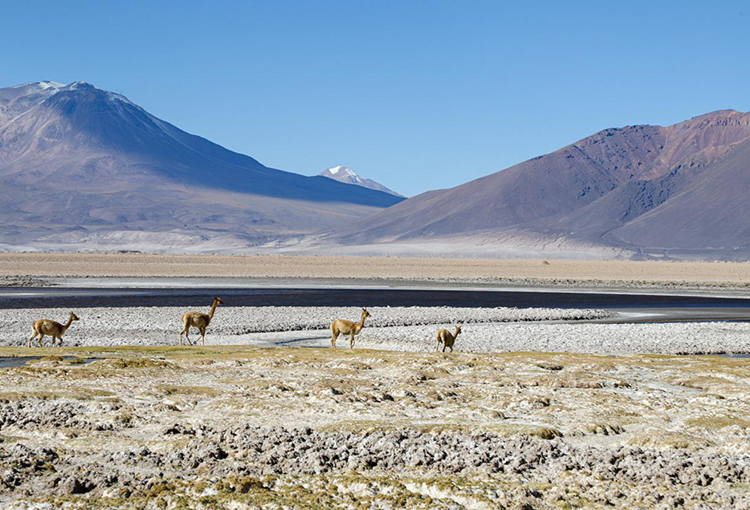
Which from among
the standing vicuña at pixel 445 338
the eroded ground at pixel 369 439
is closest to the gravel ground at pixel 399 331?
the standing vicuña at pixel 445 338

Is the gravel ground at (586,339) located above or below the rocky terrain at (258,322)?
below

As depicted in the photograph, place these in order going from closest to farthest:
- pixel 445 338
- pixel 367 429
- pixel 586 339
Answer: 1. pixel 367 429
2. pixel 445 338
3. pixel 586 339

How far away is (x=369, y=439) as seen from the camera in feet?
31.8

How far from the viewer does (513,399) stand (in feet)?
39.1

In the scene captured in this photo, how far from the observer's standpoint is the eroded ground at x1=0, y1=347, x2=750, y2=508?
8.12 meters

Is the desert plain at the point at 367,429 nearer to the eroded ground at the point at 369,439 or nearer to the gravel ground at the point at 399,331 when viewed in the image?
the eroded ground at the point at 369,439

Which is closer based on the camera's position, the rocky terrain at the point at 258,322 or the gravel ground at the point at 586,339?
the gravel ground at the point at 586,339

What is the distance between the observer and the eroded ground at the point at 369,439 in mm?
8117

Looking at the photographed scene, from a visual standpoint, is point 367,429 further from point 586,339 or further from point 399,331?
point 399,331

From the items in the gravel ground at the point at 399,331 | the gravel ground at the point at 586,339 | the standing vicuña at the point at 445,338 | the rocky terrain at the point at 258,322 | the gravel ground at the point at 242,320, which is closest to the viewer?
the standing vicuña at the point at 445,338

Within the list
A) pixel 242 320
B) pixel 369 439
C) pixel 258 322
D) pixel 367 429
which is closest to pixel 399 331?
pixel 258 322

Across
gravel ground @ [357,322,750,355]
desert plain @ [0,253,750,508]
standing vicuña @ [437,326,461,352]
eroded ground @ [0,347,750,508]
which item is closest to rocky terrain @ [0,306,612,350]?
gravel ground @ [357,322,750,355]

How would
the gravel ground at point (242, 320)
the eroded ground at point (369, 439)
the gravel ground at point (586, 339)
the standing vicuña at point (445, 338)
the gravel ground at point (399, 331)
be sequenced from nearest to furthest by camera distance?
the eroded ground at point (369, 439) < the standing vicuña at point (445, 338) < the gravel ground at point (586, 339) < the gravel ground at point (399, 331) < the gravel ground at point (242, 320)

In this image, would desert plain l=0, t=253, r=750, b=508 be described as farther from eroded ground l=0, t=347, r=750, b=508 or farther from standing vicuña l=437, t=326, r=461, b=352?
standing vicuña l=437, t=326, r=461, b=352
